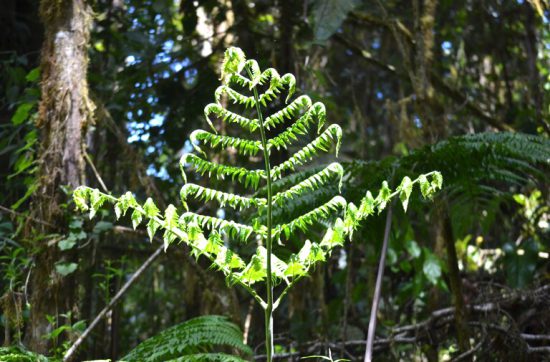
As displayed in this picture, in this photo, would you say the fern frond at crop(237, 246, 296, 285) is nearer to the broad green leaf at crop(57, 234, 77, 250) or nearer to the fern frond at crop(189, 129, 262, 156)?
the fern frond at crop(189, 129, 262, 156)

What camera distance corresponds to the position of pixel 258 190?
266 cm

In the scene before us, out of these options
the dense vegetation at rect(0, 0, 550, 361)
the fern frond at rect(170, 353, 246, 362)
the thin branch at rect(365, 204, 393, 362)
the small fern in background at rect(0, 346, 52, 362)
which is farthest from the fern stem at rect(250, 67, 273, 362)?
the small fern in background at rect(0, 346, 52, 362)

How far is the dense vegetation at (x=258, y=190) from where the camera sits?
1.84 m

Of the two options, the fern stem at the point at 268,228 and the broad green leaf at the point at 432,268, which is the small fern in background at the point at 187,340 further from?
the broad green leaf at the point at 432,268

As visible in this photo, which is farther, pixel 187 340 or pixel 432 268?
pixel 432 268

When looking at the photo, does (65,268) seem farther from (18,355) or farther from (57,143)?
(18,355)

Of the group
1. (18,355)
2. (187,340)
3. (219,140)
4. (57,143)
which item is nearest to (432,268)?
(187,340)

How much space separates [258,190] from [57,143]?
0.87m

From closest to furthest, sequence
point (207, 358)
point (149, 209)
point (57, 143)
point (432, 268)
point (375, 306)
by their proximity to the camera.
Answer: point (149, 209) → point (207, 358) → point (375, 306) → point (57, 143) → point (432, 268)

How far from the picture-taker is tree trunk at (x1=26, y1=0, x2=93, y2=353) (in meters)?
2.64

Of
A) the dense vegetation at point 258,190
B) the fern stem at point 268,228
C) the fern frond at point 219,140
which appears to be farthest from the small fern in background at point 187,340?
the fern frond at point 219,140

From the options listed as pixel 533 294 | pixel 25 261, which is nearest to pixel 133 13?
pixel 25 261

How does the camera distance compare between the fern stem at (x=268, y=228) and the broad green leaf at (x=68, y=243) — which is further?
the broad green leaf at (x=68, y=243)

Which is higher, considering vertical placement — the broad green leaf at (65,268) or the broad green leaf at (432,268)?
the broad green leaf at (432,268)
